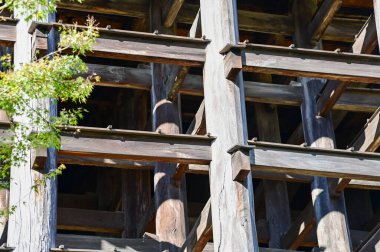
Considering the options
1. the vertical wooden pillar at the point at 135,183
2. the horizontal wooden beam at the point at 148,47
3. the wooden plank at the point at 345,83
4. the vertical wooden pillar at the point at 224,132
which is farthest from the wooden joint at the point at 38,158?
the wooden plank at the point at 345,83

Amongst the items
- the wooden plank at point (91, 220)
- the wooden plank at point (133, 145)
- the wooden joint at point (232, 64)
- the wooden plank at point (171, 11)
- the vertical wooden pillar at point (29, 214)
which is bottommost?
the vertical wooden pillar at point (29, 214)

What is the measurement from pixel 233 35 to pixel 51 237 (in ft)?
10.3

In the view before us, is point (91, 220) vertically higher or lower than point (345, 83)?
lower

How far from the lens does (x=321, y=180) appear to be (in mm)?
12508

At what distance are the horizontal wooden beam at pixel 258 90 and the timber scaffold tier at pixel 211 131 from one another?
0.02m

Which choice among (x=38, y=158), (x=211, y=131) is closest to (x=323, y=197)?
(x=211, y=131)

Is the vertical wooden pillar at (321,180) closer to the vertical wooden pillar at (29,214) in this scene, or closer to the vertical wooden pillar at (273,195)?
the vertical wooden pillar at (273,195)

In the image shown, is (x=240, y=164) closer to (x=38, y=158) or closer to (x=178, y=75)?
(x=38, y=158)

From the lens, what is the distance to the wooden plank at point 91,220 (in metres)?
14.1

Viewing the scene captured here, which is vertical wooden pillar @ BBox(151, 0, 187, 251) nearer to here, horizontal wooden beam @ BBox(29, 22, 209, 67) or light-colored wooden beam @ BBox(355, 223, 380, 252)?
horizontal wooden beam @ BBox(29, 22, 209, 67)

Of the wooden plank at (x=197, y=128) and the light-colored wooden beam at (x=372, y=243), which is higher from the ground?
the wooden plank at (x=197, y=128)

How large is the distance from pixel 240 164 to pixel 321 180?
8.52 ft

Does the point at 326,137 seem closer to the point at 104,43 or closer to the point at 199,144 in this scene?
the point at 199,144

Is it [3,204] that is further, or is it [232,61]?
[3,204]
